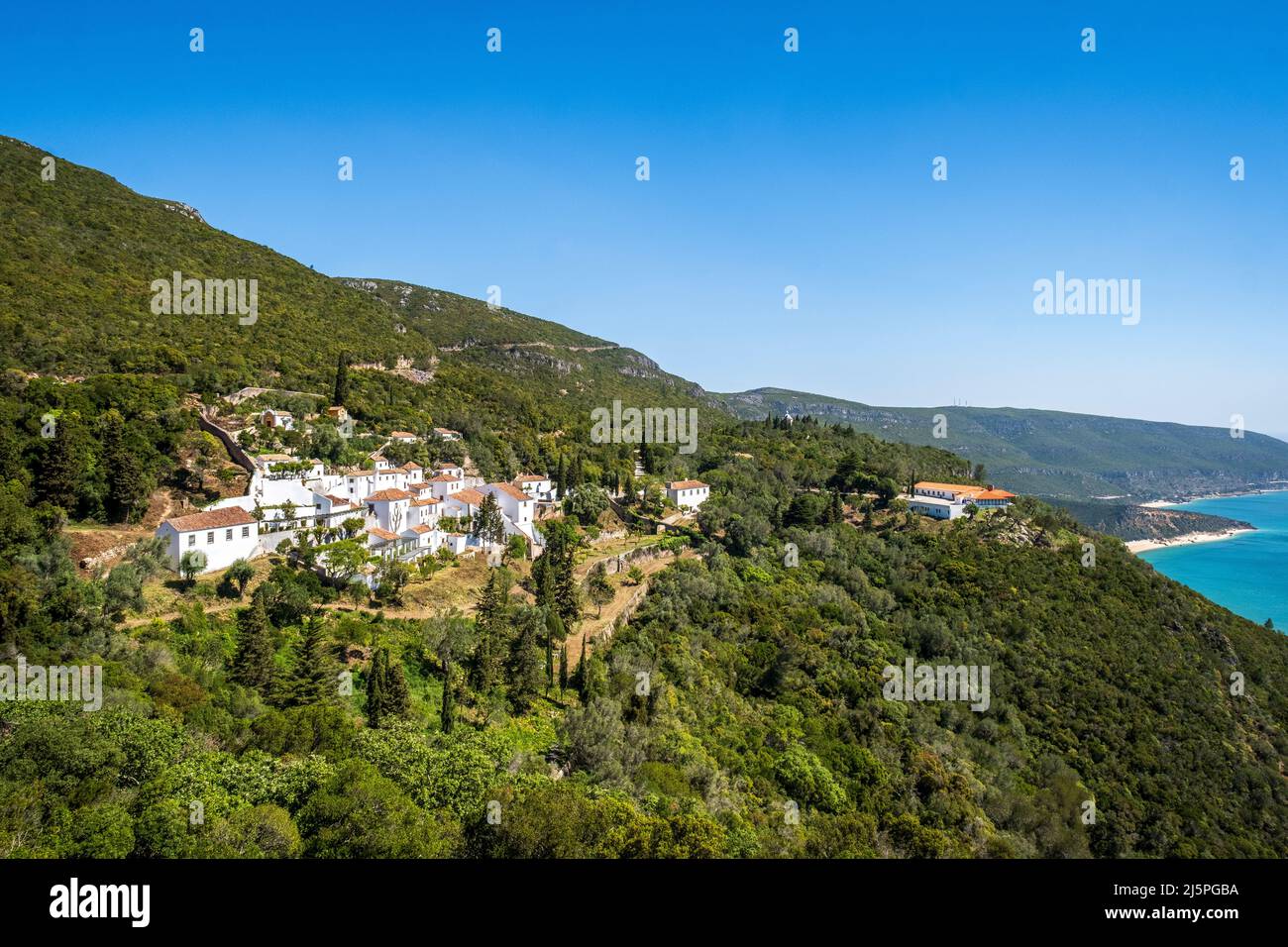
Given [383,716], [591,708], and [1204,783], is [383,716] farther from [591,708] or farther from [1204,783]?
[1204,783]

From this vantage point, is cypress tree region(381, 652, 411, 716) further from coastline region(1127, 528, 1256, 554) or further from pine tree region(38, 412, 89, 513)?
coastline region(1127, 528, 1256, 554)

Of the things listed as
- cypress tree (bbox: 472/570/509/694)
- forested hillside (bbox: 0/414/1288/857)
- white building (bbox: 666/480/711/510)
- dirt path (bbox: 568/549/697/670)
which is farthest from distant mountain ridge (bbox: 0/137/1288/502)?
dirt path (bbox: 568/549/697/670)

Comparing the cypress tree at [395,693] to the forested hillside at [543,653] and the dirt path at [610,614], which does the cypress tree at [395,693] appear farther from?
the dirt path at [610,614]

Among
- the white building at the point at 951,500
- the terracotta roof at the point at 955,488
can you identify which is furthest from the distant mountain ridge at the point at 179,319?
the terracotta roof at the point at 955,488

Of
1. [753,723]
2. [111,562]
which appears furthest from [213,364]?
[753,723]

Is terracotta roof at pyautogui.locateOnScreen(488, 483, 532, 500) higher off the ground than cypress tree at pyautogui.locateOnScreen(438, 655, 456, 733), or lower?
higher

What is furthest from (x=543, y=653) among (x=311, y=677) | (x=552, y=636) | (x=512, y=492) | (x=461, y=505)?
(x=512, y=492)
